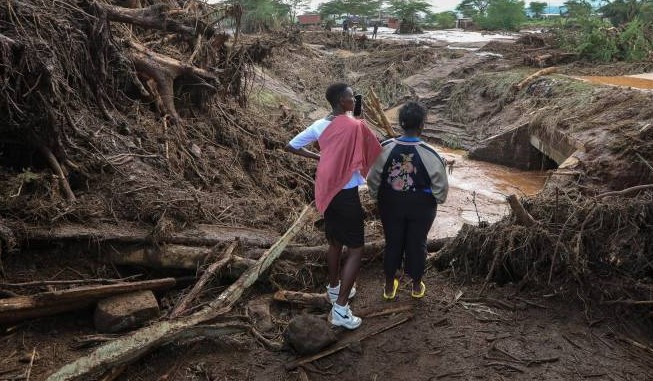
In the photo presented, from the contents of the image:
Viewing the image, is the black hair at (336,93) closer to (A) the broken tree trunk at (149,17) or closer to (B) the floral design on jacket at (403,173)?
(B) the floral design on jacket at (403,173)

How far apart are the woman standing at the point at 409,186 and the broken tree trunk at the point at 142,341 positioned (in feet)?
4.11

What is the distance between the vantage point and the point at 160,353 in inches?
133

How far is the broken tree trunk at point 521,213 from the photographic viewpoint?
400 cm

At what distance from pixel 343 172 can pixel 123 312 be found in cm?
182

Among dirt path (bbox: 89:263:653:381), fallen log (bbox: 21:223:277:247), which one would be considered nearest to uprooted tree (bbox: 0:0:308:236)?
fallen log (bbox: 21:223:277:247)

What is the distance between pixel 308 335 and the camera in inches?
132

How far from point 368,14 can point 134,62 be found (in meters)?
34.6

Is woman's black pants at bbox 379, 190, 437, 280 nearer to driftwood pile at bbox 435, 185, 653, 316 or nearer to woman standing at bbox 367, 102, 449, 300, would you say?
woman standing at bbox 367, 102, 449, 300

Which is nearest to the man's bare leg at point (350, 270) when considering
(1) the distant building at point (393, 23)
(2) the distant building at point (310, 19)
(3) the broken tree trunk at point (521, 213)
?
(3) the broken tree trunk at point (521, 213)

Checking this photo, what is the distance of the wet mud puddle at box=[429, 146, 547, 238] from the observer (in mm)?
7120

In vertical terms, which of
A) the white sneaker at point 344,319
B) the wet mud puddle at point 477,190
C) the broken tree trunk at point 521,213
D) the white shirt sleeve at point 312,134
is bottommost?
the wet mud puddle at point 477,190

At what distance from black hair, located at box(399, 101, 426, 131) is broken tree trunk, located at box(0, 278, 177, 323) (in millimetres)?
2281

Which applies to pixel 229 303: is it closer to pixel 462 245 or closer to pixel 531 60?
pixel 462 245

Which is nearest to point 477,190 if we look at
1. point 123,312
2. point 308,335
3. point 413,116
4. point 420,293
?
point 420,293
